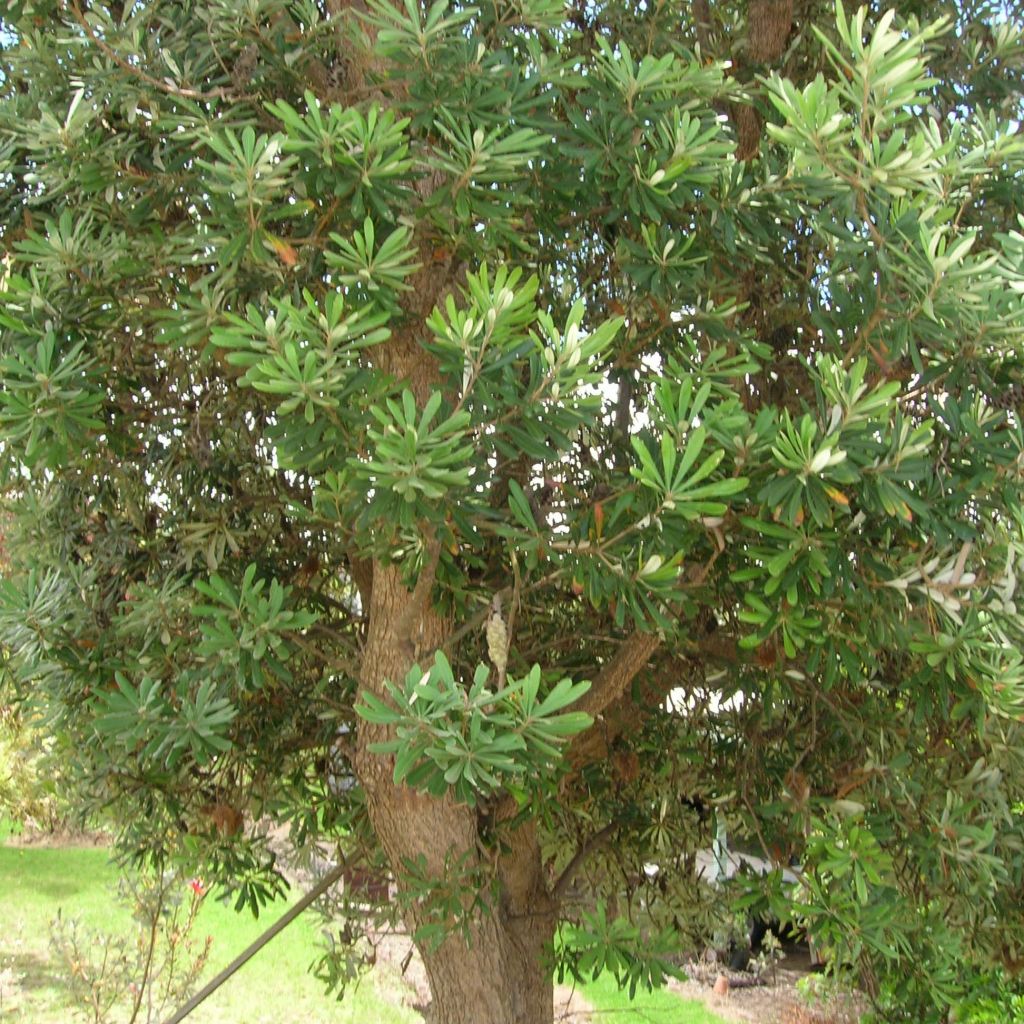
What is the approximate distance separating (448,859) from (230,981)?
215 inches

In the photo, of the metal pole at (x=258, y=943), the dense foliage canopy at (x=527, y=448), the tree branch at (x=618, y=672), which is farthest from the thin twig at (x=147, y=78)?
the metal pole at (x=258, y=943)

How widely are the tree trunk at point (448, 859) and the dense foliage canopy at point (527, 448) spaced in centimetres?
2

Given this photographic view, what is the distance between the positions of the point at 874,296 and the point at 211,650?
61.2 inches

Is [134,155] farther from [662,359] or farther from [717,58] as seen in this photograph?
[717,58]

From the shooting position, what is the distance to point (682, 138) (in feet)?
7.43

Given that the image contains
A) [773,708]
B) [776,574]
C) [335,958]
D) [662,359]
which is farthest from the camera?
[335,958]

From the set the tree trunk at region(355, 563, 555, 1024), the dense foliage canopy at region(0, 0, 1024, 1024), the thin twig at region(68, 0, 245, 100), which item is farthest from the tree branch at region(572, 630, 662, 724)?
the thin twig at region(68, 0, 245, 100)

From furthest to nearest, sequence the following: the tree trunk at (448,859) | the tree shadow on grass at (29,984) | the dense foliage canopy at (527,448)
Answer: the tree shadow on grass at (29,984) < the tree trunk at (448,859) < the dense foliage canopy at (527,448)

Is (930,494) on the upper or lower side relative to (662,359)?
lower

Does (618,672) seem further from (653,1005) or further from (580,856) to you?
(653,1005)

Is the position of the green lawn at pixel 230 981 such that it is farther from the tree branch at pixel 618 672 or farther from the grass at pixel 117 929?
the tree branch at pixel 618 672

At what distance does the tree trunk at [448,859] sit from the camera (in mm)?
2822

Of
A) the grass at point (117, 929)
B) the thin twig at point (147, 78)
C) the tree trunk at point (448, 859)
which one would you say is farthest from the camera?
the grass at point (117, 929)

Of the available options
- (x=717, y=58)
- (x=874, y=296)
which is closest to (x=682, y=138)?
(x=874, y=296)
